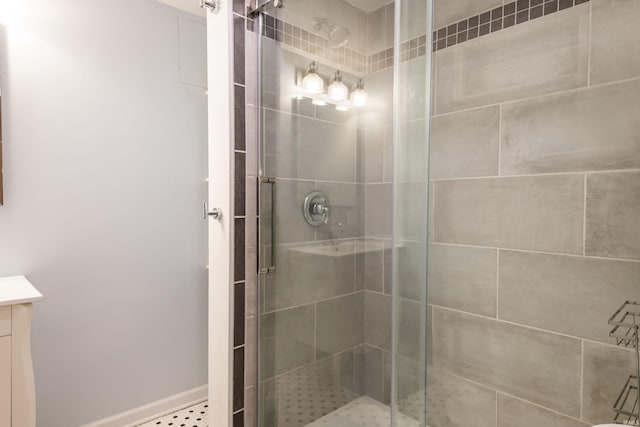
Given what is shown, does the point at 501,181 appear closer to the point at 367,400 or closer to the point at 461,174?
the point at 461,174

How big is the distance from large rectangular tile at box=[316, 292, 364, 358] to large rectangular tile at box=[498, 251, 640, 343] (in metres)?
0.65

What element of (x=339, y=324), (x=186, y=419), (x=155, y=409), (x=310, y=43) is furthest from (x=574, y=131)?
(x=155, y=409)

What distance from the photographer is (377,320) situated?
4.04 ft

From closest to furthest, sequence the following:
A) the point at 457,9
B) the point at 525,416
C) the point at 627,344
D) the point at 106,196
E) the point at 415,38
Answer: the point at 415,38 → the point at 627,344 → the point at 525,416 → the point at 457,9 → the point at 106,196

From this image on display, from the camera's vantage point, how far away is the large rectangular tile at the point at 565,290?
4.05 feet

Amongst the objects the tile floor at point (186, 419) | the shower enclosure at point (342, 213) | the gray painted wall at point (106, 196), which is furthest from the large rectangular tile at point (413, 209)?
the tile floor at point (186, 419)

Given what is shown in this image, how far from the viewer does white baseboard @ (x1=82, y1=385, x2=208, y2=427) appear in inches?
74.9

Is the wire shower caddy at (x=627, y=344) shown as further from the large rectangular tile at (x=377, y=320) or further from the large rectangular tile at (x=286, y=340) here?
the large rectangular tile at (x=286, y=340)

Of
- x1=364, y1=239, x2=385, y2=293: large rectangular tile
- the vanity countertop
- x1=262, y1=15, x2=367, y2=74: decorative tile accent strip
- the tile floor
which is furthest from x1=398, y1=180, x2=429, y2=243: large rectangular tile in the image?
the tile floor

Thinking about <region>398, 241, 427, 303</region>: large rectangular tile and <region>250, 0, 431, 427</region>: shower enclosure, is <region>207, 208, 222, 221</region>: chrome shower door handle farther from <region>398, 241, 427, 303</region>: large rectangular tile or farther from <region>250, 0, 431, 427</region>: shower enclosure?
<region>398, 241, 427, 303</region>: large rectangular tile

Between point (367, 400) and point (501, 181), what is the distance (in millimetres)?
1034

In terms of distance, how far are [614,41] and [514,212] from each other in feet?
2.20

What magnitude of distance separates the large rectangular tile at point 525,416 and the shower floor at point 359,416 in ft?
2.00

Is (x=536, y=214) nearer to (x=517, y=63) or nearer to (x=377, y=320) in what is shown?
(x=517, y=63)
